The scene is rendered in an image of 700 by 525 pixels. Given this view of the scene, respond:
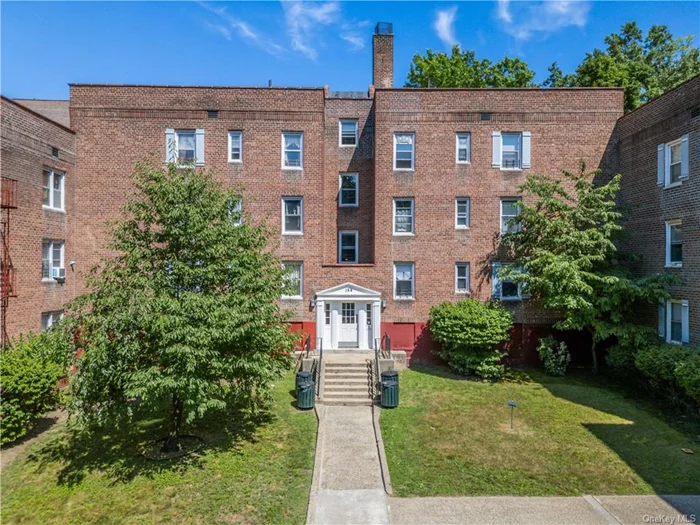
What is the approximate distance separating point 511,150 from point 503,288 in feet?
20.6

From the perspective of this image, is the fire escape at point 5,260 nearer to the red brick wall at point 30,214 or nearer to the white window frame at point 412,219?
the red brick wall at point 30,214

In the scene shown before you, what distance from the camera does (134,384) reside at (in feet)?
27.5

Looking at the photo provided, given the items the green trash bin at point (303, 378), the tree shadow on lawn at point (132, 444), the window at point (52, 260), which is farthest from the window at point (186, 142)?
the green trash bin at point (303, 378)

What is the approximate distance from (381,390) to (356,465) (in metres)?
3.78

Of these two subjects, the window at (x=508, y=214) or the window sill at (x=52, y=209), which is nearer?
the window sill at (x=52, y=209)

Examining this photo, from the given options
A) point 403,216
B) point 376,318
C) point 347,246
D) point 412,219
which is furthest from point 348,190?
point 376,318

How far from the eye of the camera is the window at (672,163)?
14156 mm

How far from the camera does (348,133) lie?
1950 cm

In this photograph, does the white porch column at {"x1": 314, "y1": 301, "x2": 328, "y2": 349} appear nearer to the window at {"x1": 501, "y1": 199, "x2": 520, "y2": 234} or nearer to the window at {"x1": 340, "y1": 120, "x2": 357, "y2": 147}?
the window at {"x1": 340, "y1": 120, "x2": 357, "y2": 147}

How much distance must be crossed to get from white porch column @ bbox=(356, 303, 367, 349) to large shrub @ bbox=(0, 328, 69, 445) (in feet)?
35.3

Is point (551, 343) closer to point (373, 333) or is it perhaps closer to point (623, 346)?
point (623, 346)

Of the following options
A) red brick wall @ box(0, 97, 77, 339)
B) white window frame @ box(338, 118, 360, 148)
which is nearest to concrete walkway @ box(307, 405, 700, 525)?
red brick wall @ box(0, 97, 77, 339)

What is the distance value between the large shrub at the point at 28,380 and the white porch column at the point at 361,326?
10.7 m

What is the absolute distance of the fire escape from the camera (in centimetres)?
1277
